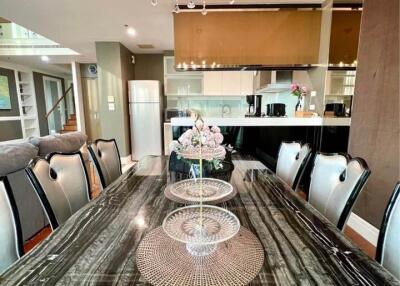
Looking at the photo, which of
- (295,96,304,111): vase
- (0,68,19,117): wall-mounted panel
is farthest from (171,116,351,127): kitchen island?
(0,68,19,117): wall-mounted panel

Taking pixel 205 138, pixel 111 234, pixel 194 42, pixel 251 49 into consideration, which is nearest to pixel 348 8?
pixel 251 49

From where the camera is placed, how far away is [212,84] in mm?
5480

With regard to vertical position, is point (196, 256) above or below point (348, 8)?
below

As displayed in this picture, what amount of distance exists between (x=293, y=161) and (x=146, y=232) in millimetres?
1351

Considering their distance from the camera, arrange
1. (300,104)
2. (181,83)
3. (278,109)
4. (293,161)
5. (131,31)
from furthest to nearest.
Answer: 1. (181,83)
2. (131,31)
3. (300,104)
4. (278,109)
5. (293,161)

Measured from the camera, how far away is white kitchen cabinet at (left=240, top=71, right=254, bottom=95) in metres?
5.49

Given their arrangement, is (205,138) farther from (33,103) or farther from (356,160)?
(33,103)

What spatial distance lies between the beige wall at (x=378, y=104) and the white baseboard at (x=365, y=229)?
5cm

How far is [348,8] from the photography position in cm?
299

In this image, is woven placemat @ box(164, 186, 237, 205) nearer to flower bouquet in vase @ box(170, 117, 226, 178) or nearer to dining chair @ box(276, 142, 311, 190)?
flower bouquet in vase @ box(170, 117, 226, 178)

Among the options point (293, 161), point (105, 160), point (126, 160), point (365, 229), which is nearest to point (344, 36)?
point (293, 161)

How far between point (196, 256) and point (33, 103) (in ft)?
29.2

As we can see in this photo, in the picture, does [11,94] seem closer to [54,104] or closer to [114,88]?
[54,104]

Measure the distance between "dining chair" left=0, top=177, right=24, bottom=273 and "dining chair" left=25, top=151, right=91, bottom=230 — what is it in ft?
0.54
